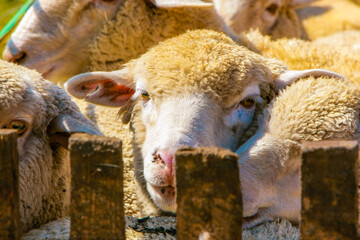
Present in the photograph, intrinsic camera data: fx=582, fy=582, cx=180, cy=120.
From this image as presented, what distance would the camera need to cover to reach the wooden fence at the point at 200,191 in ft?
5.81

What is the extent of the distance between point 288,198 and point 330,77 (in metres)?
0.79

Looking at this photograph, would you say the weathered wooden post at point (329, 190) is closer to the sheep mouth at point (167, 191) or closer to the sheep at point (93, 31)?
the sheep mouth at point (167, 191)

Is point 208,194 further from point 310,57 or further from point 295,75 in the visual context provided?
point 310,57

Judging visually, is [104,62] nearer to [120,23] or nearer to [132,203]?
[120,23]

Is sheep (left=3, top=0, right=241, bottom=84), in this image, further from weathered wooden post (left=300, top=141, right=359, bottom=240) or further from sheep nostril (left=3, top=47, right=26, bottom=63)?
weathered wooden post (left=300, top=141, right=359, bottom=240)

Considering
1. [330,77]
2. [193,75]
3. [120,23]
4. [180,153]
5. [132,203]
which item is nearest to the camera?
[180,153]

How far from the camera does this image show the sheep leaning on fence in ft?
8.74

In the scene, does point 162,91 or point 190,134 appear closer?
point 190,134

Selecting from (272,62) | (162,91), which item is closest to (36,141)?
(162,91)

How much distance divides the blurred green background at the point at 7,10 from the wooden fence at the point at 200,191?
3437 mm

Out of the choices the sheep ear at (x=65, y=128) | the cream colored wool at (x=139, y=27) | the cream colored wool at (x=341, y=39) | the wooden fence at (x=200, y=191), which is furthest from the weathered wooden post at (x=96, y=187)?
the cream colored wool at (x=341, y=39)

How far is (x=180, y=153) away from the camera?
1.80 m

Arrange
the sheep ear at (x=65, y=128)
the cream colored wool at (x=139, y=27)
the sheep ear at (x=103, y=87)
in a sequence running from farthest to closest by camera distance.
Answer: the cream colored wool at (x=139, y=27), the sheep ear at (x=103, y=87), the sheep ear at (x=65, y=128)

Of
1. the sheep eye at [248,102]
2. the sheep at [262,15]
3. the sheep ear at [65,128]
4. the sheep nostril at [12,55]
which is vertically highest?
the sheep at [262,15]
